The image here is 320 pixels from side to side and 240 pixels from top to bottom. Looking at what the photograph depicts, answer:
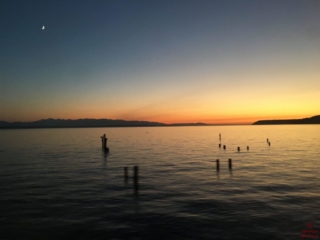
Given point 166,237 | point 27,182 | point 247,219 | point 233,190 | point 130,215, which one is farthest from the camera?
point 27,182

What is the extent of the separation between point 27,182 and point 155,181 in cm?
1418

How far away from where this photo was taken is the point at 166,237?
553 inches

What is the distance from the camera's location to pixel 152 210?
18.7 metres

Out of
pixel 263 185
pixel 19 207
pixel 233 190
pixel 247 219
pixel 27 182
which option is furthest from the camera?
pixel 27 182

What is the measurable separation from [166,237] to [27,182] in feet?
68.6

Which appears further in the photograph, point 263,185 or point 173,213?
point 263,185

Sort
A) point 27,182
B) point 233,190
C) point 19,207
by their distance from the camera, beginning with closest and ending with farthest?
point 19,207, point 233,190, point 27,182

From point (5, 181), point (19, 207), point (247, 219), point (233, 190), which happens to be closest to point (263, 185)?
point (233, 190)

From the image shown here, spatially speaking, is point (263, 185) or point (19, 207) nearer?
point (19, 207)

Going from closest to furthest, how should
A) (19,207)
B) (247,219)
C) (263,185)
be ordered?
(247,219)
(19,207)
(263,185)

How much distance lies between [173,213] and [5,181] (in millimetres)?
21529

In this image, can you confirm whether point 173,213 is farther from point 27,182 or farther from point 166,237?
point 27,182

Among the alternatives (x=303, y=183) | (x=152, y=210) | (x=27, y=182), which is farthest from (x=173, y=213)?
(x=27, y=182)

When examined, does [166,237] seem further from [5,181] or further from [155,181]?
[5,181]
